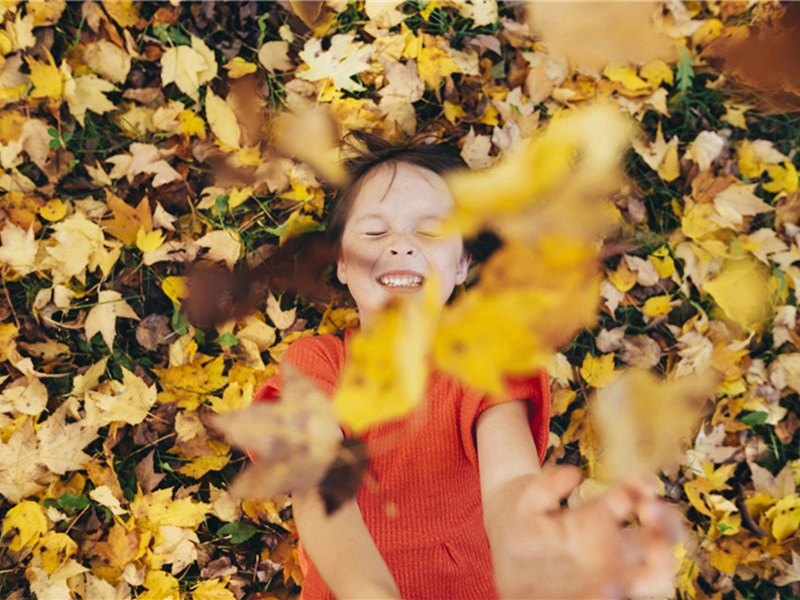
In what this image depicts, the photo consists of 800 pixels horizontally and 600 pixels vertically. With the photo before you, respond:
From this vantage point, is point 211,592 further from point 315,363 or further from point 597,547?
point 597,547

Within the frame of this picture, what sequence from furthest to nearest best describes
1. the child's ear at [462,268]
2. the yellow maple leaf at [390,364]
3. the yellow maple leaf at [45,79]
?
1. the yellow maple leaf at [45,79]
2. the child's ear at [462,268]
3. the yellow maple leaf at [390,364]

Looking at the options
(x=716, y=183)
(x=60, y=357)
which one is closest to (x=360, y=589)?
(x=60, y=357)

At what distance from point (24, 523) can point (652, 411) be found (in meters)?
1.55

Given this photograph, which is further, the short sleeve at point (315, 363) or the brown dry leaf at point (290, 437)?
the short sleeve at point (315, 363)

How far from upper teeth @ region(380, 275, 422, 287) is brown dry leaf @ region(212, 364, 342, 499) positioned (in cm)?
27

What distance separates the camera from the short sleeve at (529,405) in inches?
45.4

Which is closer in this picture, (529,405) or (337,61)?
(529,405)

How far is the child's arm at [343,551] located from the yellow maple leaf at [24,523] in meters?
0.72

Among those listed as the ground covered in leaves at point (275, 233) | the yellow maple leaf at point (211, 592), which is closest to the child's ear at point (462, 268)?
the ground covered in leaves at point (275, 233)

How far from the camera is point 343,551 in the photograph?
108 centimetres

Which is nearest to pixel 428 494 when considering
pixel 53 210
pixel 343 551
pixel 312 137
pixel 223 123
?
pixel 343 551

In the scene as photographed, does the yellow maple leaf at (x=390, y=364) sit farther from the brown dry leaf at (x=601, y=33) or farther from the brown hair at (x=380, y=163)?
the brown dry leaf at (x=601, y=33)

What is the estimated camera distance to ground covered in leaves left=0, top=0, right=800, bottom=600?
4.87ft

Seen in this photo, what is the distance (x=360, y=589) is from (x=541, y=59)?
142cm
